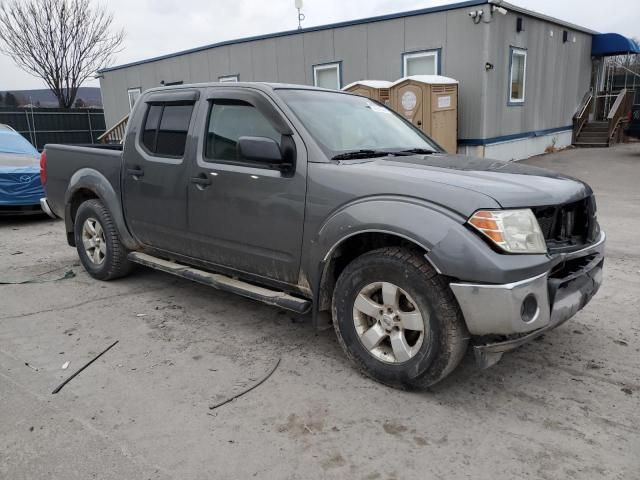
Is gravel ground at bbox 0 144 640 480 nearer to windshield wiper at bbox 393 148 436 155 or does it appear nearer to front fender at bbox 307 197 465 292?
front fender at bbox 307 197 465 292

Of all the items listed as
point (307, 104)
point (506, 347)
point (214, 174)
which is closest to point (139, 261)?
point (214, 174)

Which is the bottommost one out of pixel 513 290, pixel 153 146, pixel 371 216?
pixel 513 290

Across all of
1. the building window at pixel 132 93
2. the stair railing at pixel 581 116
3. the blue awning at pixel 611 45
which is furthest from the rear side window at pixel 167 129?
the blue awning at pixel 611 45

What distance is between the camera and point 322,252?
3.27 meters

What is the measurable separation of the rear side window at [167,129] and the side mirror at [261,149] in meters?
1.00

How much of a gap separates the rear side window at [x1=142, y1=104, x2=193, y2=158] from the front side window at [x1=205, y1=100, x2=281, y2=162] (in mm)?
296

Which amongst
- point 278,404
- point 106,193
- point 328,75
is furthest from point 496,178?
point 328,75

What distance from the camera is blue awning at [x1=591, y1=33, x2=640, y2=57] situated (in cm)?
1747

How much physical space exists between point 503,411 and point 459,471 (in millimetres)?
633

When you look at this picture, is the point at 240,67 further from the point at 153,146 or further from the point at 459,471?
the point at 459,471

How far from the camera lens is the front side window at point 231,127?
148 inches

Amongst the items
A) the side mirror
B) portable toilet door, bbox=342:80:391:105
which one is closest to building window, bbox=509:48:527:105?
portable toilet door, bbox=342:80:391:105

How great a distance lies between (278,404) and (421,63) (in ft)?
38.0

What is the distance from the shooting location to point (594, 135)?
58.4 feet
